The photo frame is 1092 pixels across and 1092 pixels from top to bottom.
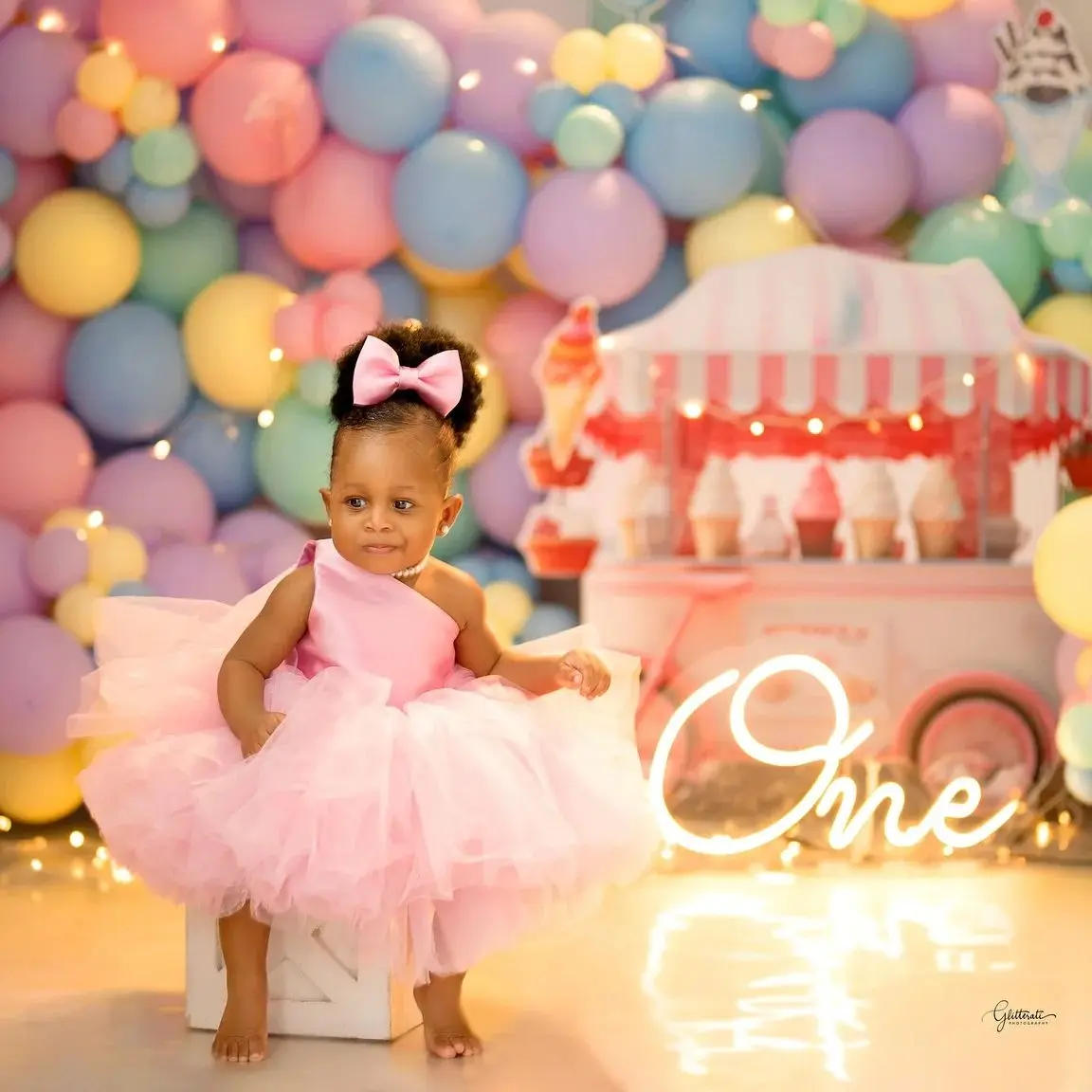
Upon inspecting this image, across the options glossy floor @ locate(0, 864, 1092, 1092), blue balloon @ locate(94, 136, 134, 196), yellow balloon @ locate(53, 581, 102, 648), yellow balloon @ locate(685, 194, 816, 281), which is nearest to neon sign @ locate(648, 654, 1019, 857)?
glossy floor @ locate(0, 864, 1092, 1092)

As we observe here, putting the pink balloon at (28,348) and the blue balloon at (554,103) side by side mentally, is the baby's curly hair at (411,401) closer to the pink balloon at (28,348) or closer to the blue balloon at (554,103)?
the blue balloon at (554,103)

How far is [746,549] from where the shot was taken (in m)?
4.06

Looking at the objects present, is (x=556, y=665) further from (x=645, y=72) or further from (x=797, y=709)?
(x=645, y=72)

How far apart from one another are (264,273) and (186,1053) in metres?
2.34

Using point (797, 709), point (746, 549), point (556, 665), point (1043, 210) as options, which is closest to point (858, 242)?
point (1043, 210)

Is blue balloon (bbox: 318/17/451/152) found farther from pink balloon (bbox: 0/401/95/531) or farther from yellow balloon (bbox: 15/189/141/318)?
pink balloon (bbox: 0/401/95/531)

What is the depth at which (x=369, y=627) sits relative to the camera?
2.45 metres

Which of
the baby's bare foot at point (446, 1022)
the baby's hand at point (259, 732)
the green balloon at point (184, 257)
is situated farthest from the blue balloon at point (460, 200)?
the baby's bare foot at point (446, 1022)

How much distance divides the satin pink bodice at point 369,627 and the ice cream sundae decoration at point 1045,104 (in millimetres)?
2225

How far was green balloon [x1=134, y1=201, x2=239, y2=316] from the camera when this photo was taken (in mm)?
4156

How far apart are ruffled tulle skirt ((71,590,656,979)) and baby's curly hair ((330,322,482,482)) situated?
1.18ft

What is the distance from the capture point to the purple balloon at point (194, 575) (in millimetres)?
3973

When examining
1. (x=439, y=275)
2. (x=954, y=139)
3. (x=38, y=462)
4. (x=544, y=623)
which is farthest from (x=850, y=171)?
(x=38, y=462)

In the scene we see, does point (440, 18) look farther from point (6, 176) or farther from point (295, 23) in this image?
point (6, 176)
